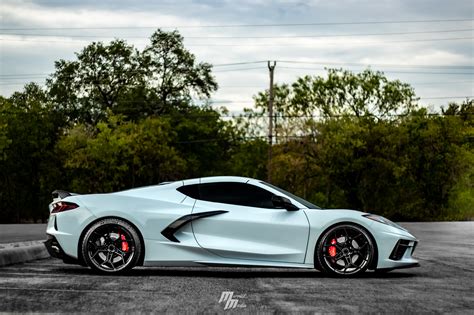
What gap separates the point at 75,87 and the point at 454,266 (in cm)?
7378

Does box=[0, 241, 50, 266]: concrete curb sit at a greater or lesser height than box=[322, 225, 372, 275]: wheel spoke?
lesser

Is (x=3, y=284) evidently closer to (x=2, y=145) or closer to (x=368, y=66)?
(x=2, y=145)

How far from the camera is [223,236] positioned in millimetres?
11719

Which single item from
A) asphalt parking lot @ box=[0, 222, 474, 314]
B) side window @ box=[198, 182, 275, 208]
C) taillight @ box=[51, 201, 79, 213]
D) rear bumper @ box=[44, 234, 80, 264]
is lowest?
asphalt parking lot @ box=[0, 222, 474, 314]

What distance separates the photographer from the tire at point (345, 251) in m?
11.6

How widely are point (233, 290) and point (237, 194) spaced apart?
2.52 metres

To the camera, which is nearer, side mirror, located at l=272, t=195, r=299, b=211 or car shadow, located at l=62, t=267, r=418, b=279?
car shadow, located at l=62, t=267, r=418, b=279

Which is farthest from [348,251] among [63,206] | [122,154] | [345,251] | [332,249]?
[122,154]

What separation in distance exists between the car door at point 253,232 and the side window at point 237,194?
0.06 meters

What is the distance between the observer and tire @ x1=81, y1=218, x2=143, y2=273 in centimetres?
1161

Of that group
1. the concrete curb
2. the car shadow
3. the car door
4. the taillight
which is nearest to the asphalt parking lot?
the car shadow

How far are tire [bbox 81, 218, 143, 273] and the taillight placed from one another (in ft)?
1.35

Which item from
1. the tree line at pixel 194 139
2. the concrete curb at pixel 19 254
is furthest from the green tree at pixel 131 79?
the concrete curb at pixel 19 254

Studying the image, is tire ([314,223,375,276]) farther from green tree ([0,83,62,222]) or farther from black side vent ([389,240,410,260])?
green tree ([0,83,62,222])
